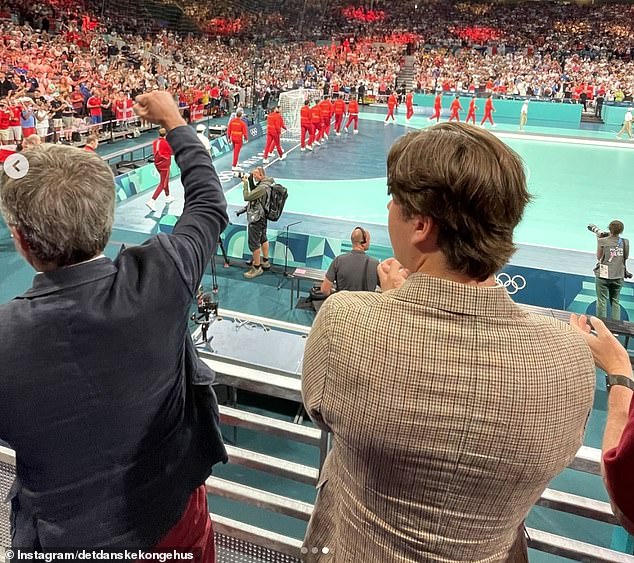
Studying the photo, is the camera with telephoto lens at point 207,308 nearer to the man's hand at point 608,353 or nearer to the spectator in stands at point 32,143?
the spectator in stands at point 32,143

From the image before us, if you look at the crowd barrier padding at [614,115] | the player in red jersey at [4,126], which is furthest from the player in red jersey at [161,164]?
the crowd barrier padding at [614,115]

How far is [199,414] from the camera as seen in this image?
54.7 inches

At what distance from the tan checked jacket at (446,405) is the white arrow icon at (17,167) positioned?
59 centimetres

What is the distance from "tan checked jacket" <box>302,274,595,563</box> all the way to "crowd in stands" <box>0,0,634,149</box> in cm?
1169

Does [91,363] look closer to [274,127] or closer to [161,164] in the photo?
[161,164]

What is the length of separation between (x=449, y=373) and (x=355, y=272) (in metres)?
3.92

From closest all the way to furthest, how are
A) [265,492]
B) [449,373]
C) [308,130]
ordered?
[449,373], [265,492], [308,130]

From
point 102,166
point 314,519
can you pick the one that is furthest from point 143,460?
point 102,166

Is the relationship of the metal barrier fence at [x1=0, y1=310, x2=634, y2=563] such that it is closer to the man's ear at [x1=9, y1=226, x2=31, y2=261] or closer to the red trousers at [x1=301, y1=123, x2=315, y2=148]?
the man's ear at [x1=9, y1=226, x2=31, y2=261]

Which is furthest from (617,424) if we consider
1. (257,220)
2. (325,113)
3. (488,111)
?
(488,111)

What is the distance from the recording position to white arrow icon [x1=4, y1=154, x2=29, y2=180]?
1.09 m

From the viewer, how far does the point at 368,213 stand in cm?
997

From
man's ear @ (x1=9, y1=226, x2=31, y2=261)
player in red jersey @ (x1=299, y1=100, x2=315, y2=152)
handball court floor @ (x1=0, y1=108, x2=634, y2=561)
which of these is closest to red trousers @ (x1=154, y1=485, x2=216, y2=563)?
man's ear @ (x1=9, y1=226, x2=31, y2=261)

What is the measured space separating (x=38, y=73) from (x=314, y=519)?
52.2ft
